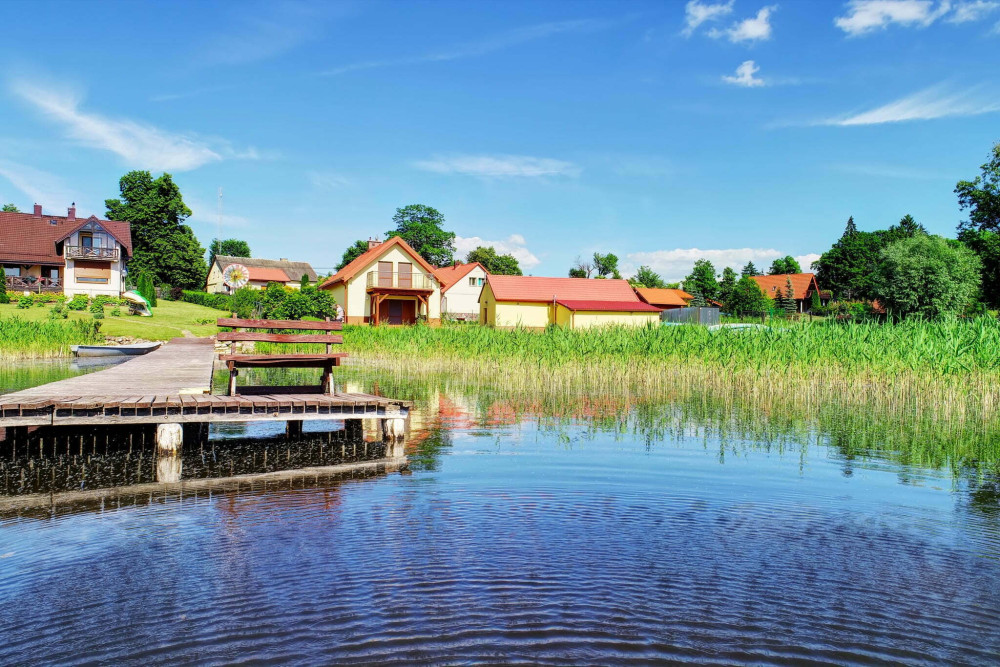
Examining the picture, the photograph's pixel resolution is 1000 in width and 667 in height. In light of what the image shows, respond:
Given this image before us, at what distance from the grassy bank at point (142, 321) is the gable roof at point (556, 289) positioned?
62.3ft

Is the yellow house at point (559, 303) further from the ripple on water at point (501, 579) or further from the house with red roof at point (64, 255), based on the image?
the ripple on water at point (501, 579)

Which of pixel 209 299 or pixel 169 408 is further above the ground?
pixel 209 299

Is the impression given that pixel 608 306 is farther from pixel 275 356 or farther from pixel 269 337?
pixel 275 356

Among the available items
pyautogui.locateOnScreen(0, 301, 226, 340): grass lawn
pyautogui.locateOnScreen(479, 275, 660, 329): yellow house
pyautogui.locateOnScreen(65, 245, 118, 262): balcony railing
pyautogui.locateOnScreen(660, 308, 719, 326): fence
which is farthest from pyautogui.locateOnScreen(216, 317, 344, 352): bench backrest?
pyautogui.locateOnScreen(65, 245, 118, 262): balcony railing

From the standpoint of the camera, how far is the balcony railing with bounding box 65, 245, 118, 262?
5053 centimetres

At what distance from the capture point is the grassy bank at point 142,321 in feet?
121

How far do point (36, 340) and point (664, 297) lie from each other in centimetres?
5348

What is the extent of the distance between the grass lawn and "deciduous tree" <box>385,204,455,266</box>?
37.6 meters

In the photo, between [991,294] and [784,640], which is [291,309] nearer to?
[784,640]

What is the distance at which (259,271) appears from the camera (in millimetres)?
80688

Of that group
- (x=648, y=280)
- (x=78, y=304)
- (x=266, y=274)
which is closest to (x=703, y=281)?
(x=648, y=280)

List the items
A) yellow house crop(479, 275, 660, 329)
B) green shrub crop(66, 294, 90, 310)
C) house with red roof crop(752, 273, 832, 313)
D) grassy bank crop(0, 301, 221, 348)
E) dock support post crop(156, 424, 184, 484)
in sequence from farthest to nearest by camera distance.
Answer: house with red roof crop(752, 273, 832, 313) → yellow house crop(479, 275, 660, 329) → green shrub crop(66, 294, 90, 310) → grassy bank crop(0, 301, 221, 348) → dock support post crop(156, 424, 184, 484)

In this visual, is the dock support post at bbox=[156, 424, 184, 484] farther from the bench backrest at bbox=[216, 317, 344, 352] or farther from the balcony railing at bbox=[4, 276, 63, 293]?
the balcony railing at bbox=[4, 276, 63, 293]

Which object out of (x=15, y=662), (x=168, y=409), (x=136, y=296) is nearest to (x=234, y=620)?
(x=15, y=662)
